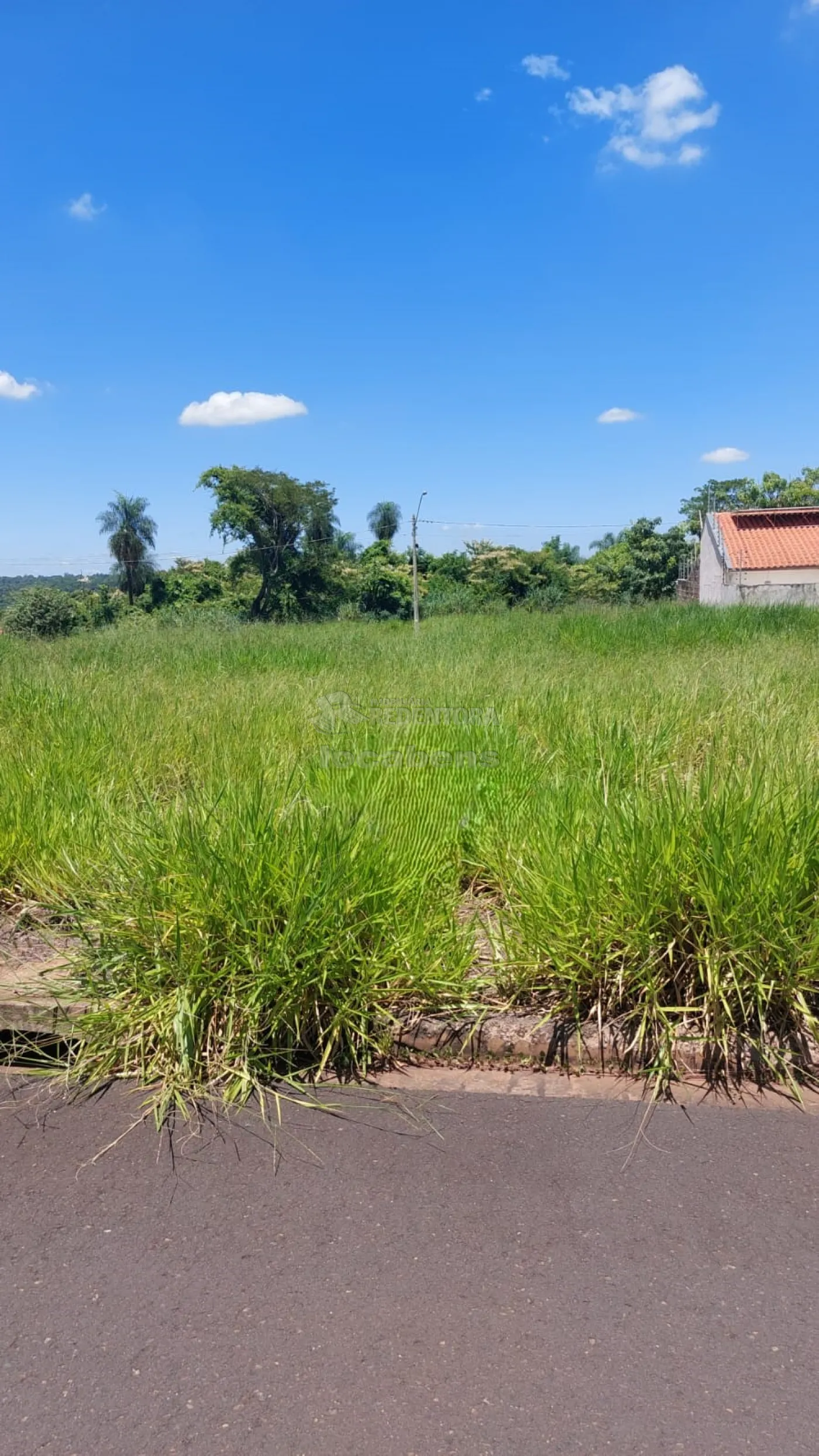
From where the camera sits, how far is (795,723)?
541 cm

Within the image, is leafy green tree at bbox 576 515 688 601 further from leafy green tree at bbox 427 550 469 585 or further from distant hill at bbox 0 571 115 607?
distant hill at bbox 0 571 115 607

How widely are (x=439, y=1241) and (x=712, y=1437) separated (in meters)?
0.63

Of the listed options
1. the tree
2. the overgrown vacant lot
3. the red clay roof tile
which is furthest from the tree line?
the overgrown vacant lot

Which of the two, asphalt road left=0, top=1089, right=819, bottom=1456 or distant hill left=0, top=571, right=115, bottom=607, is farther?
distant hill left=0, top=571, right=115, bottom=607

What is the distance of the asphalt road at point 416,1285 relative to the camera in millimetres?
1502

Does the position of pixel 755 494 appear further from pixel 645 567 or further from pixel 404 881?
pixel 404 881

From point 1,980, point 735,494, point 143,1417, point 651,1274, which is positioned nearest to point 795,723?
point 651,1274

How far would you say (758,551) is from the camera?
34.8 m

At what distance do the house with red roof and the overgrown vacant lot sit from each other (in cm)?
2737

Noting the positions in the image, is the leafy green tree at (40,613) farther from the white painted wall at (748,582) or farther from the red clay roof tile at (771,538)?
the red clay roof tile at (771,538)

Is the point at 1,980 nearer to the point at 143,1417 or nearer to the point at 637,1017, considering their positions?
the point at 143,1417

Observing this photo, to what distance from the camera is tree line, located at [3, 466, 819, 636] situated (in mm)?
49156

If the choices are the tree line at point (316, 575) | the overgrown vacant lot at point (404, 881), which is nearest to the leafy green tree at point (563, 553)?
the tree line at point (316, 575)

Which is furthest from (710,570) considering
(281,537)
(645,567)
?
(281,537)
